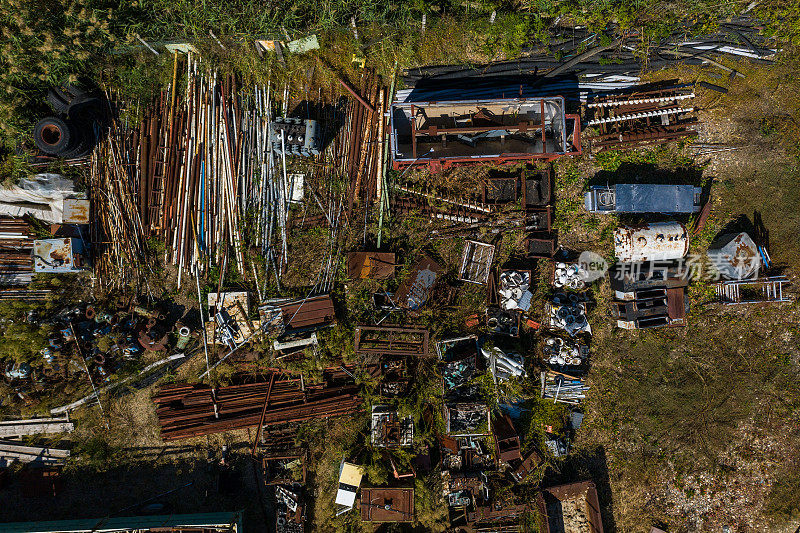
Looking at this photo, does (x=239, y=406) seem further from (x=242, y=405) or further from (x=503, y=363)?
(x=503, y=363)

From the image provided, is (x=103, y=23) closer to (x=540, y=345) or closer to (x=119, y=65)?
(x=119, y=65)

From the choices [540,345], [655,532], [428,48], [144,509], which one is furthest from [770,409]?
[144,509]

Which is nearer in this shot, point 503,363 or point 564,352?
point 503,363

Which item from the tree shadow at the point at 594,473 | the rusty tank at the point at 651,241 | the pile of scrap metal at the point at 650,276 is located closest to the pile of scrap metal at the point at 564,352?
the pile of scrap metal at the point at 650,276

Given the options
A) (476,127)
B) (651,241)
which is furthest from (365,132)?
(651,241)

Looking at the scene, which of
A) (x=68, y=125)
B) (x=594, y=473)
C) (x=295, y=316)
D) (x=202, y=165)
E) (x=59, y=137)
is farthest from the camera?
(x=594, y=473)

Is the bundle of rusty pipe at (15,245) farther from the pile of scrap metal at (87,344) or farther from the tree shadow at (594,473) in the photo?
the tree shadow at (594,473)
